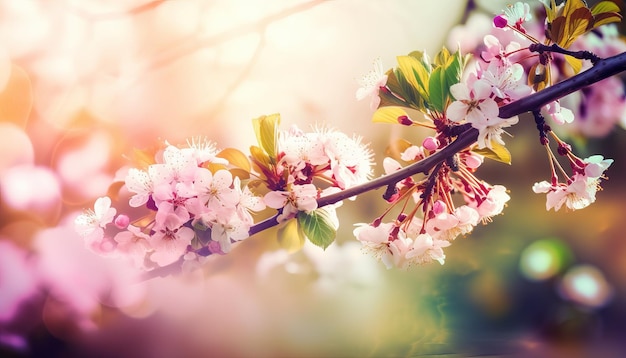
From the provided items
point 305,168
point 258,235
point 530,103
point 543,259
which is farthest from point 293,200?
point 543,259

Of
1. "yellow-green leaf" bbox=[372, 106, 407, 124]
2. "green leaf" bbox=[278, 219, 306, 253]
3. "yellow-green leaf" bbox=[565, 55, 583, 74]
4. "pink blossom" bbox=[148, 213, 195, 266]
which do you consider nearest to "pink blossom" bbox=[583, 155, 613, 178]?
"yellow-green leaf" bbox=[565, 55, 583, 74]

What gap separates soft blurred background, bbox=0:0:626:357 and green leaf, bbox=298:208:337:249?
1.80 ft

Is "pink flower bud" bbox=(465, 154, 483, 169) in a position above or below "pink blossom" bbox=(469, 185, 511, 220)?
above

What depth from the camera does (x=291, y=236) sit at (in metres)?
0.62

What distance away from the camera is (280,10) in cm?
133

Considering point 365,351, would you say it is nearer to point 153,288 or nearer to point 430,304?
point 430,304

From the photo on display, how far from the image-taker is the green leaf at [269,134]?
1.96ft

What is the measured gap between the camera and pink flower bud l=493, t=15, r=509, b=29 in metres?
0.59

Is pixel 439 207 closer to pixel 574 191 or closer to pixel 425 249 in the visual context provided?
pixel 425 249

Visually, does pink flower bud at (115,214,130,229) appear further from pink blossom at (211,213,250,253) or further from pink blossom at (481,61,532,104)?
pink blossom at (481,61,532,104)

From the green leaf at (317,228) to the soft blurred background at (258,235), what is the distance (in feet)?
1.80

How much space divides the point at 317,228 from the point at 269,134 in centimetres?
12

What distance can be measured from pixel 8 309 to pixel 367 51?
105 centimetres

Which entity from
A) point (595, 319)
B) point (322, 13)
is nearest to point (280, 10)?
point (322, 13)
